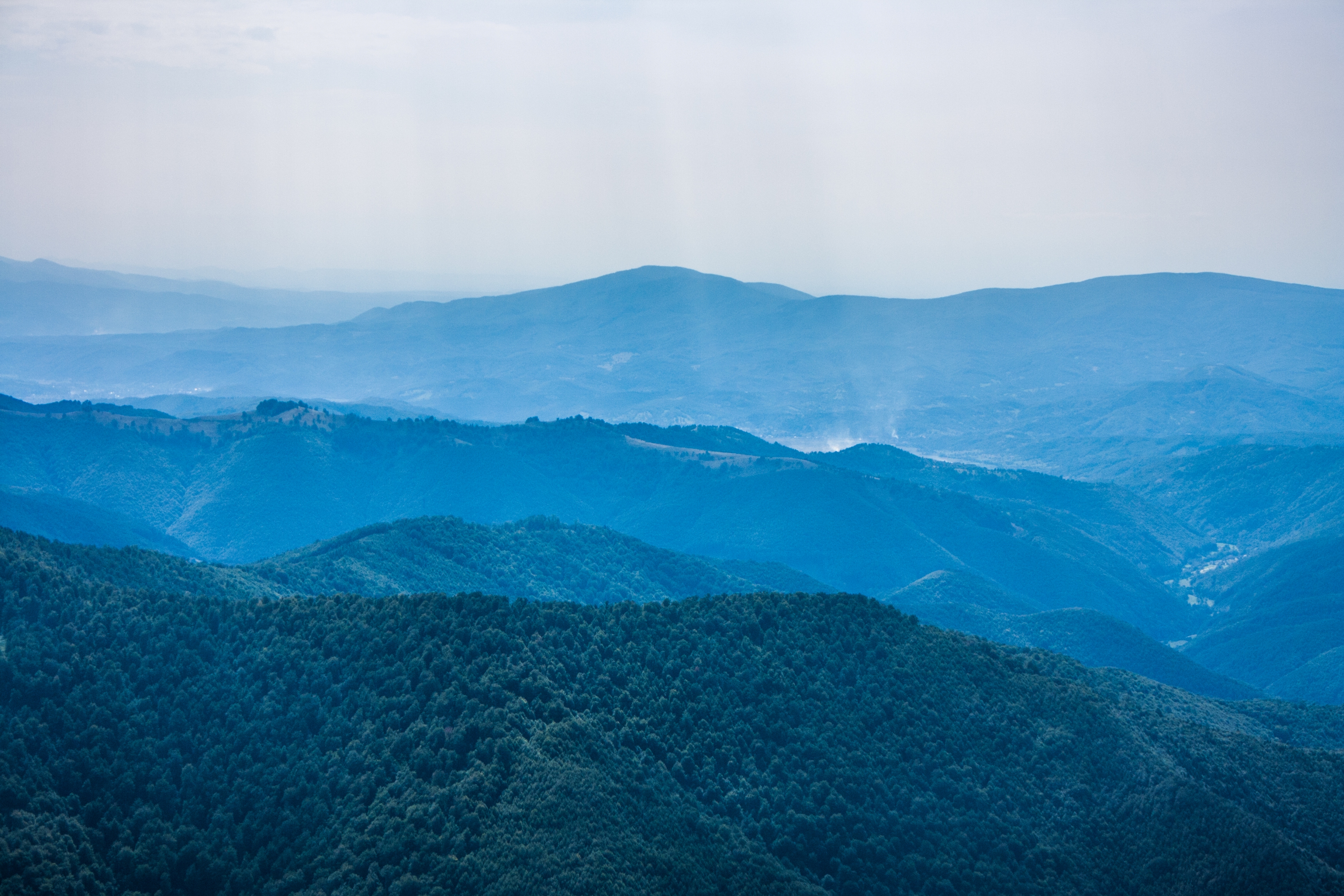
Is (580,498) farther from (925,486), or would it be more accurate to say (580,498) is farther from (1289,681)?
(1289,681)

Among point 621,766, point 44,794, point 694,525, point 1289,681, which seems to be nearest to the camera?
point 44,794

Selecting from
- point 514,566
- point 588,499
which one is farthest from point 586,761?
point 588,499

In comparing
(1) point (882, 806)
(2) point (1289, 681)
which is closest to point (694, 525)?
(2) point (1289, 681)

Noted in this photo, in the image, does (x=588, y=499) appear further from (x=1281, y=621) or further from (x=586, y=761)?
(x=586, y=761)

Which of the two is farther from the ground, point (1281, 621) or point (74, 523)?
point (74, 523)

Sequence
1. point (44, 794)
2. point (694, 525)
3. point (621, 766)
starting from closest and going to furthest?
1. point (44, 794)
2. point (621, 766)
3. point (694, 525)

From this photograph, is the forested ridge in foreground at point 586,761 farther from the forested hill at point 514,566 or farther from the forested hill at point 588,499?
the forested hill at point 588,499
